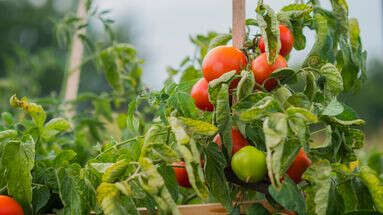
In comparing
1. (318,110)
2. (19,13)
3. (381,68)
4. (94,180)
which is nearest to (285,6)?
(318,110)

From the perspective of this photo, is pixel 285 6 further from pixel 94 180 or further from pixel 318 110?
pixel 94 180

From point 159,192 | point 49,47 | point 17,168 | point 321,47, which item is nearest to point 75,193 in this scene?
point 17,168

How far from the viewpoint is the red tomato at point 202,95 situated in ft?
2.42

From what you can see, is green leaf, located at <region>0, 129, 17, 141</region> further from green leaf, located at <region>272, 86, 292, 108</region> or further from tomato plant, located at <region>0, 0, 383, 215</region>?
green leaf, located at <region>272, 86, 292, 108</region>

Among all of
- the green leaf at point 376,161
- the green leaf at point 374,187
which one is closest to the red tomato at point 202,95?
the green leaf at point 374,187

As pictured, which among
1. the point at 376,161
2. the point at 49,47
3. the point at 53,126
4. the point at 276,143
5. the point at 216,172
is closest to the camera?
the point at 276,143

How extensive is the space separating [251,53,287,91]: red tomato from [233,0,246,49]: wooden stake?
0.06 meters

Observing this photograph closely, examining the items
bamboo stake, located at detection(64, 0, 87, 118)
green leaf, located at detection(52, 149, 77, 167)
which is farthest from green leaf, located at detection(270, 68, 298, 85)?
bamboo stake, located at detection(64, 0, 87, 118)

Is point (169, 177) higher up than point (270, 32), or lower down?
lower down

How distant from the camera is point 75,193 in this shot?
730 mm

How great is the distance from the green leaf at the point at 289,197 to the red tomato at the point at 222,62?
163mm

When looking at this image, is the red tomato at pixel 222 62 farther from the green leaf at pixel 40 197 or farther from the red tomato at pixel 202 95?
the green leaf at pixel 40 197

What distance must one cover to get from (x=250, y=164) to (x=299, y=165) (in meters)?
0.08

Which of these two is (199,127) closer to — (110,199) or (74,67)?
(110,199)
